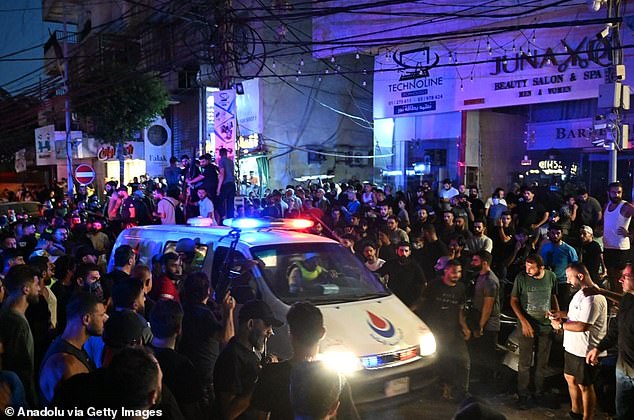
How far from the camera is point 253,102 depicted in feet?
77.0

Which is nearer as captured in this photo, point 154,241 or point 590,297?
point 590,297

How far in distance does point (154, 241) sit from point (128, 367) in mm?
5937

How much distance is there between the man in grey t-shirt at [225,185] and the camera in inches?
457

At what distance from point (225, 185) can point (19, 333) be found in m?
7.66

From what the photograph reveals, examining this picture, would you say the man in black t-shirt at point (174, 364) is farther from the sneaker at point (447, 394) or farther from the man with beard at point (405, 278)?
the man with beard at point (405, 278)

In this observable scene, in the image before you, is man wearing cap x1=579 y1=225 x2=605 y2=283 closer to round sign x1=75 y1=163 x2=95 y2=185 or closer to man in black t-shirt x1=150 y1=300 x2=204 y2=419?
man in black t-shirt x1=150 y1=300 x2=204 y2=419

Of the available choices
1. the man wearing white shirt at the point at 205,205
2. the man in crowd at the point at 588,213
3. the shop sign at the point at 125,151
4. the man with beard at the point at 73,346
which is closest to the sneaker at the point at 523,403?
the man with beard at the point at 73,346

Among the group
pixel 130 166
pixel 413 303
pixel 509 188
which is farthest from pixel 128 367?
pixel 130 166

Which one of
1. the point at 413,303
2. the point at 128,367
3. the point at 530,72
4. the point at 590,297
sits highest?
the point at 530,72

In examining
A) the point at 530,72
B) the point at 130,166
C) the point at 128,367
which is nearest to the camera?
the point at 128,367

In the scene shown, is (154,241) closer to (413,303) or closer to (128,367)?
(413,303)

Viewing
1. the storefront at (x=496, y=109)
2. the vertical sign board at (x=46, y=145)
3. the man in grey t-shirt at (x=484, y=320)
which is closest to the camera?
the man in grey t-shirt at (x=484, y=320)

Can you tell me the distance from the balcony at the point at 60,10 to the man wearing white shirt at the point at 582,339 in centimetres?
3545

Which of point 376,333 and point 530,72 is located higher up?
point 530,72
